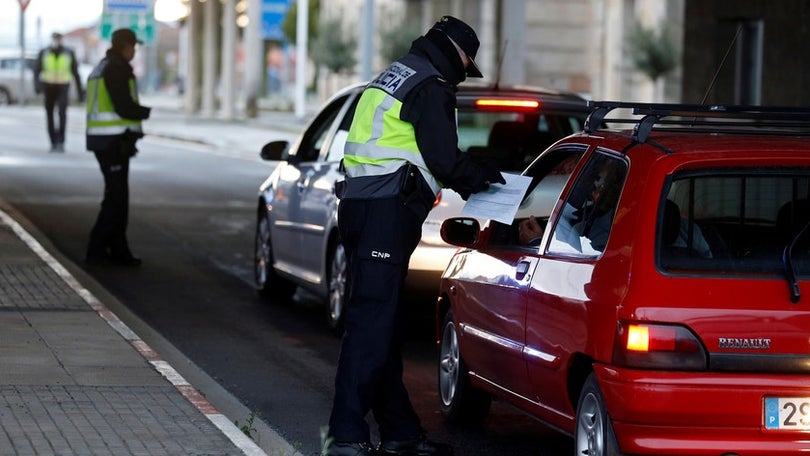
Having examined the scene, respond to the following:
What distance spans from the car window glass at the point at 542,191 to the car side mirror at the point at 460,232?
3.5 inches

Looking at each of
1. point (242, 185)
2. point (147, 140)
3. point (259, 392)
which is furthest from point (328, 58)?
point (259, 392)

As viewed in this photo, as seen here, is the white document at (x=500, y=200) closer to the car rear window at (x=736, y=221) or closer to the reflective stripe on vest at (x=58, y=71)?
the car rear window at (x=736, y=221)

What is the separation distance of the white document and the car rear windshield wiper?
1.19 meters

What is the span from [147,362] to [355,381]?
7.29 ft

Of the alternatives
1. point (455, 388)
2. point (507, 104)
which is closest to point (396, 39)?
point (507, 104)

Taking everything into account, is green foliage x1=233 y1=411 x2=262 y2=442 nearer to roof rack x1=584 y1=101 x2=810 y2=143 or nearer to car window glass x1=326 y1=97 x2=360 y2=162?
roof rack x1=584 y1=101 x2=810 y2=143

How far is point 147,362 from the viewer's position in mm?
9266

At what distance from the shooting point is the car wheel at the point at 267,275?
13273mm

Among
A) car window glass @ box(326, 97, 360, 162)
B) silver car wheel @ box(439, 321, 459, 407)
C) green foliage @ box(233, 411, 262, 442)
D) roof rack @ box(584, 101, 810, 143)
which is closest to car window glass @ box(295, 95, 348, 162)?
car window glass @ box(326, 97, 360, 162)

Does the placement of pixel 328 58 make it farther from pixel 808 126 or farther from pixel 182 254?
pixel 808 126

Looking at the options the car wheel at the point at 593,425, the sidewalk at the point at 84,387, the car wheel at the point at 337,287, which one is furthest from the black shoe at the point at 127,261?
the car wheel at the point at 593,425

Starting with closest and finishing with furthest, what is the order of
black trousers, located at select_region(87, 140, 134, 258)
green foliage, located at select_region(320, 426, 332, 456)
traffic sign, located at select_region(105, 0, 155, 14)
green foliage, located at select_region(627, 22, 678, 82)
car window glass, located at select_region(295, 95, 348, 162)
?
1. green foliage, located at select_region(320, 426, 332, 456)
2. car window glass, located at select_region(295, 95, 348, 162)
3. black trousers, located at select_region(87, 140, 134, 258)
4. traffic sign, located at select_region(105, 0, 155, 14)
5. green foliage, located at select_region(627, 22, 678, 82)

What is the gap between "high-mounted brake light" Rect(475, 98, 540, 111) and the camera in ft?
36.3

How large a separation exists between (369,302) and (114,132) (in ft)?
26.1
